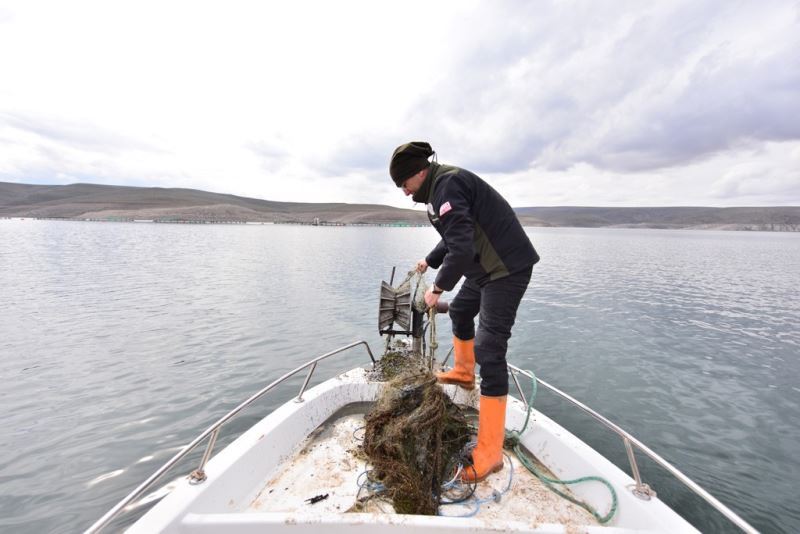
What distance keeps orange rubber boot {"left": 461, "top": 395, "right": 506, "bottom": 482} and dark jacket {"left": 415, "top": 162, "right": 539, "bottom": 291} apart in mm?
1157

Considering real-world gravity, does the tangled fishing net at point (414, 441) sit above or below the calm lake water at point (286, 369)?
above

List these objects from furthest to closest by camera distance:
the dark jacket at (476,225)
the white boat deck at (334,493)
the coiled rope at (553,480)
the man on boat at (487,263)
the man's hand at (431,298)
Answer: the man's hand at (431,298) < the man on boat at (487,263) < the dark jacket at (476,225) < the coiled rope at (553,480) < the white boat deck at (334,493)

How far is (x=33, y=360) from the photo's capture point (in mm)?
8773

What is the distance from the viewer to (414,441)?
3.39 m

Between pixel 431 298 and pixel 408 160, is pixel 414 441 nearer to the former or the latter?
pixel 431 298

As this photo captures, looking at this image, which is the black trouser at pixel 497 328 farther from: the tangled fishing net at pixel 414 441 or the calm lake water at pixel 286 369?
the calm lake water at pixel 286 369

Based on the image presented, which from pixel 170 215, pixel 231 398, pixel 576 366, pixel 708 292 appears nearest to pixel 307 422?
pixel 231 398

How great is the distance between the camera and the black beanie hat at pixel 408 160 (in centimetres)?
333

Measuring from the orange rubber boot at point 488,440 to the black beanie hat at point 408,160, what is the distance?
86.9 inches

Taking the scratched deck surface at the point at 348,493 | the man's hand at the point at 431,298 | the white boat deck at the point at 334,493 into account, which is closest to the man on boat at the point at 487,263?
the man's hand at the point at 431,298

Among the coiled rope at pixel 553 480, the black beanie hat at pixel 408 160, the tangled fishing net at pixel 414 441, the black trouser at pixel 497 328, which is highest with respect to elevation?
the black beanie hat at pixel 408 160

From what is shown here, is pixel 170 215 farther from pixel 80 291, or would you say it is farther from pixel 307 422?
pixel 307 422

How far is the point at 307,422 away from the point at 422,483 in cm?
167

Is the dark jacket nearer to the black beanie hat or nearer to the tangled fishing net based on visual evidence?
the black beanie hat
